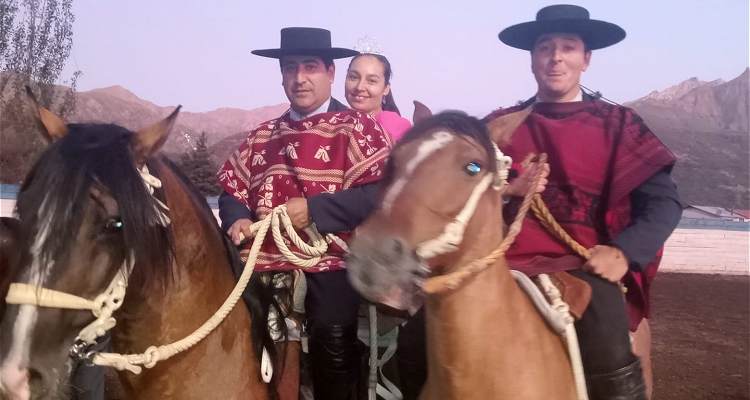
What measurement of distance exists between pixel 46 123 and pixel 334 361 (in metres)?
1.77

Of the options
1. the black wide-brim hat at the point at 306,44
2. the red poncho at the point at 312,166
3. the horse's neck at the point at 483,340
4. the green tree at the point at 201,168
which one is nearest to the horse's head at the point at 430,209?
the horse's neck at the point at 483,340

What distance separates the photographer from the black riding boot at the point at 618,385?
2297mm

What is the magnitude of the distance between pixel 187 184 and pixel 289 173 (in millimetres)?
769

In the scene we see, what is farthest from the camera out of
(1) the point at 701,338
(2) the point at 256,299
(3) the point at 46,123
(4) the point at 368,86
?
(1) the point at 701,338

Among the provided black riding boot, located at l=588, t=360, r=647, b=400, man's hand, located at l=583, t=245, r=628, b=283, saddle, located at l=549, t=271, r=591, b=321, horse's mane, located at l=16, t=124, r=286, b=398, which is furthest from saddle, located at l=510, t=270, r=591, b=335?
horse's mane, located at l=16, t=124, r=286, b=398

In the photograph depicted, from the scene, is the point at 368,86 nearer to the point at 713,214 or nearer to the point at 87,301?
the point at 87,301

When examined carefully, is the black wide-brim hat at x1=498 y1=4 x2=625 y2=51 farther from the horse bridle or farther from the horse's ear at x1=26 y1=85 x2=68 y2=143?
the horse's ear at x1=26 y1=85 x2=68 y2=143

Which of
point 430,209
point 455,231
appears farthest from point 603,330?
point 430,209

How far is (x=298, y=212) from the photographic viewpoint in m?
2.75

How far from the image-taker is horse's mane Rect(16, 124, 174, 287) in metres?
1.76

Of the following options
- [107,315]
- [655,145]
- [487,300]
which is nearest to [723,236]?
[655,145]

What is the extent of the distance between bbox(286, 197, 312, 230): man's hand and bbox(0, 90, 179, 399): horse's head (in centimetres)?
84

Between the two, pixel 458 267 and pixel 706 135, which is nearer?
pixel 458 267

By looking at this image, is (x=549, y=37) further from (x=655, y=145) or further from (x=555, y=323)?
(x=555, y=323)
